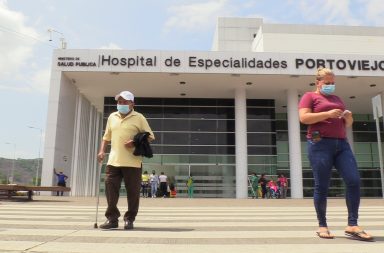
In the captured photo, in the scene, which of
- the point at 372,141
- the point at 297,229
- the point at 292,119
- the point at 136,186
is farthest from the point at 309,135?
the point at 372,141

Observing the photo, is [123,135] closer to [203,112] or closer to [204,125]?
[204,125]

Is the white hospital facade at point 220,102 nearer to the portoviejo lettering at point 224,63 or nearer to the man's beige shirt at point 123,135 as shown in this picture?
the portoviejo lettering at point 224,63

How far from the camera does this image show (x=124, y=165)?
16.4ft

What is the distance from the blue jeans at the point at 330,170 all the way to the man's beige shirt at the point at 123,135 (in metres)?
2.12

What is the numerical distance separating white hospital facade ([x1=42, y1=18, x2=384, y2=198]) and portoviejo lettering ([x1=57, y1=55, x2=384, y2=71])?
0.06 meters

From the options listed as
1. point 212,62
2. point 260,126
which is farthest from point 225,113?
point 212,62

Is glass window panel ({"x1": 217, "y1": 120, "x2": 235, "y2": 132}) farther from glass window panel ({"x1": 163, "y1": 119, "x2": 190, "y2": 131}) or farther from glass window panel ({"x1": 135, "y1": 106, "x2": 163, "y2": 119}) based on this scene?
glass window panel ({"x1": 135, "y1": 106, "x2": 163, "y2": 119})

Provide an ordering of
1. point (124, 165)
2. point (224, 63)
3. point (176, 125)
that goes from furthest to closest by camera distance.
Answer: point (176, 125) < point (224, 63) < point (124, 165)

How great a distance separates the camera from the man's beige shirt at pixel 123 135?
5.02 metres

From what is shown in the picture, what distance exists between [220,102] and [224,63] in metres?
5.97

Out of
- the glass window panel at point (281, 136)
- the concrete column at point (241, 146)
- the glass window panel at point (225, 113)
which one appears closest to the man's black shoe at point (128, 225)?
the concrete column at point (241, 146)

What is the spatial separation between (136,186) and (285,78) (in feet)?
67.9

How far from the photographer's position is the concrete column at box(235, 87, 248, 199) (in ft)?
82.1

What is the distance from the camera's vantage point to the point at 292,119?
25688 mm
